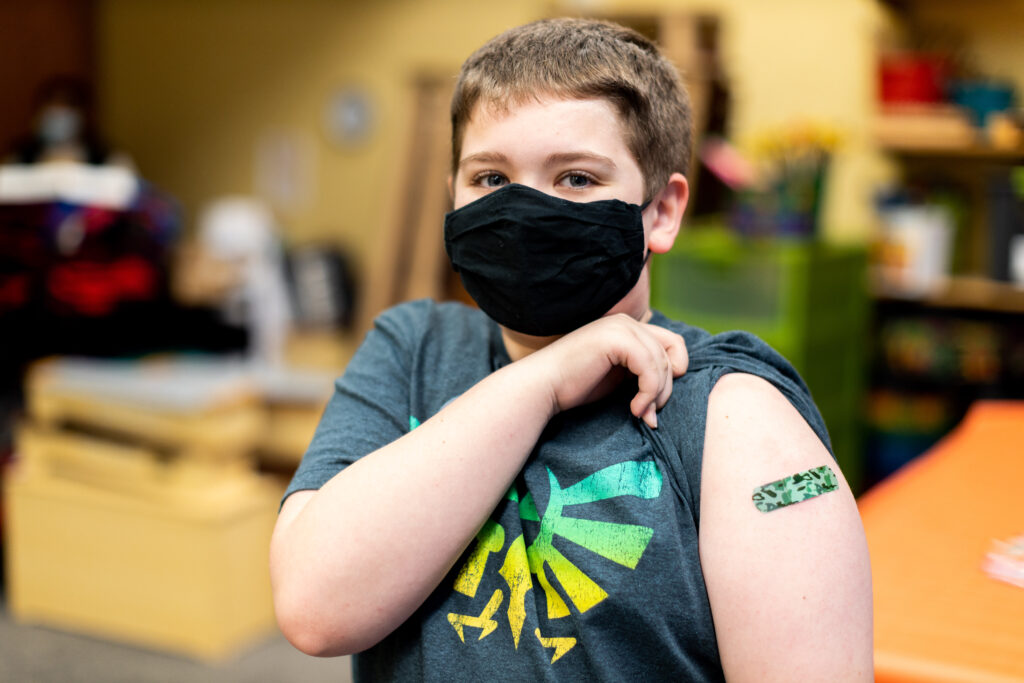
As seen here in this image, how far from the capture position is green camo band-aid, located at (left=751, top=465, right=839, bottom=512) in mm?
762

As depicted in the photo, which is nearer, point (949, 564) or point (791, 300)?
point (949, 564)

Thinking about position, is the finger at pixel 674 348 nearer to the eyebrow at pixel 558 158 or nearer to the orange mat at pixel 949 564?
the eyebrow at pixel 558 158

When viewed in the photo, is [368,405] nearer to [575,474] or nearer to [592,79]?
[575,474]

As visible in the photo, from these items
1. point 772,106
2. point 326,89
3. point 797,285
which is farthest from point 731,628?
point 326,89

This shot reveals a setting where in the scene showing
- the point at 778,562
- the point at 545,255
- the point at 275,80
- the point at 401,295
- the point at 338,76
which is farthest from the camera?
the point at 275,80

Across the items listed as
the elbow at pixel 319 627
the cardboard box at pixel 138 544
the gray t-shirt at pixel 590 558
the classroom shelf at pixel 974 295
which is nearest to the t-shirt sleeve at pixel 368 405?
the gray t-shirt at pixel 590 558

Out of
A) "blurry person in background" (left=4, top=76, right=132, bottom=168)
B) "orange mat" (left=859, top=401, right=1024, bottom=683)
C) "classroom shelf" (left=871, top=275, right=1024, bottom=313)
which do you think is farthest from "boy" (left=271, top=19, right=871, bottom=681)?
"blurry person in background" (left=4, top=76, right=132, bottom=168)

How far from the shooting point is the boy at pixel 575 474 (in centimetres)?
77

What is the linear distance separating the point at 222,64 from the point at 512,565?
435cm

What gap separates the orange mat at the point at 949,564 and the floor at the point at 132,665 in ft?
5.82

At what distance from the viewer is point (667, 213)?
95cm

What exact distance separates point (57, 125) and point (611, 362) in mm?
3241

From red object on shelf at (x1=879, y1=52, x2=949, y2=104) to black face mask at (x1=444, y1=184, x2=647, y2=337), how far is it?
8.21 ft

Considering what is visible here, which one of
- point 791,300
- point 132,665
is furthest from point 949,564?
point 132,665
